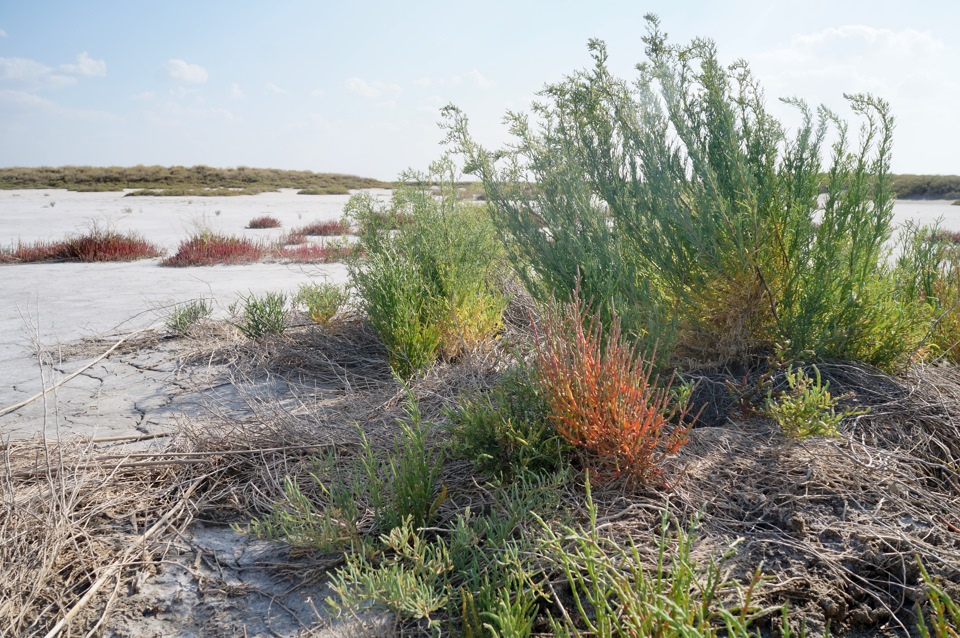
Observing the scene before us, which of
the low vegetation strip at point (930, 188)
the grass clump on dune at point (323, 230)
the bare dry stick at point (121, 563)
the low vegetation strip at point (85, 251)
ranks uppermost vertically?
the low vegetation strip at point (930, 188)

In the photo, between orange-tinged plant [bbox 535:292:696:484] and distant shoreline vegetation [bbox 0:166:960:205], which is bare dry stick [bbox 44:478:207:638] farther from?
distant shoreline vegetation [bbox 0:166:960:205]

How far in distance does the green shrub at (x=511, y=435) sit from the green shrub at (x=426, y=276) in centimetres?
151

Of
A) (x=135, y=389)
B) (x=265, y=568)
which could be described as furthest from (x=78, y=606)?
(x=135, y=389)

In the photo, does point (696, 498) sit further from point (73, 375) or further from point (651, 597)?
point (73, 375)

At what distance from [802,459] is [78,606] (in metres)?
2.99

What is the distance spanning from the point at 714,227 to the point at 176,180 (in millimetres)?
45140

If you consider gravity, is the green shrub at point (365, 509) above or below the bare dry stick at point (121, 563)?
above

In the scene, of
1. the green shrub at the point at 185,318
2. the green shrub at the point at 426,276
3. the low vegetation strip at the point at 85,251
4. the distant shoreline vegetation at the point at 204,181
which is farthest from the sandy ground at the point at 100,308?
the distant shoreline vegetation at the point at 204,181

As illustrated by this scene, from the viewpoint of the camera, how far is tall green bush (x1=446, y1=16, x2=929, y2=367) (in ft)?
11.7

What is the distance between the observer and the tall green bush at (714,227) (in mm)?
3574

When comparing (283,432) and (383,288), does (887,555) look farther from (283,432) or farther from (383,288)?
(383,288)

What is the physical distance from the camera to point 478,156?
15.4 feet

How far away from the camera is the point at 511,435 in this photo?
2.70 m

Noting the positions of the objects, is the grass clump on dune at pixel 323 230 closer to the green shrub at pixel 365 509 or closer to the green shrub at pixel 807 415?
the green shrub at pixel 365 509
